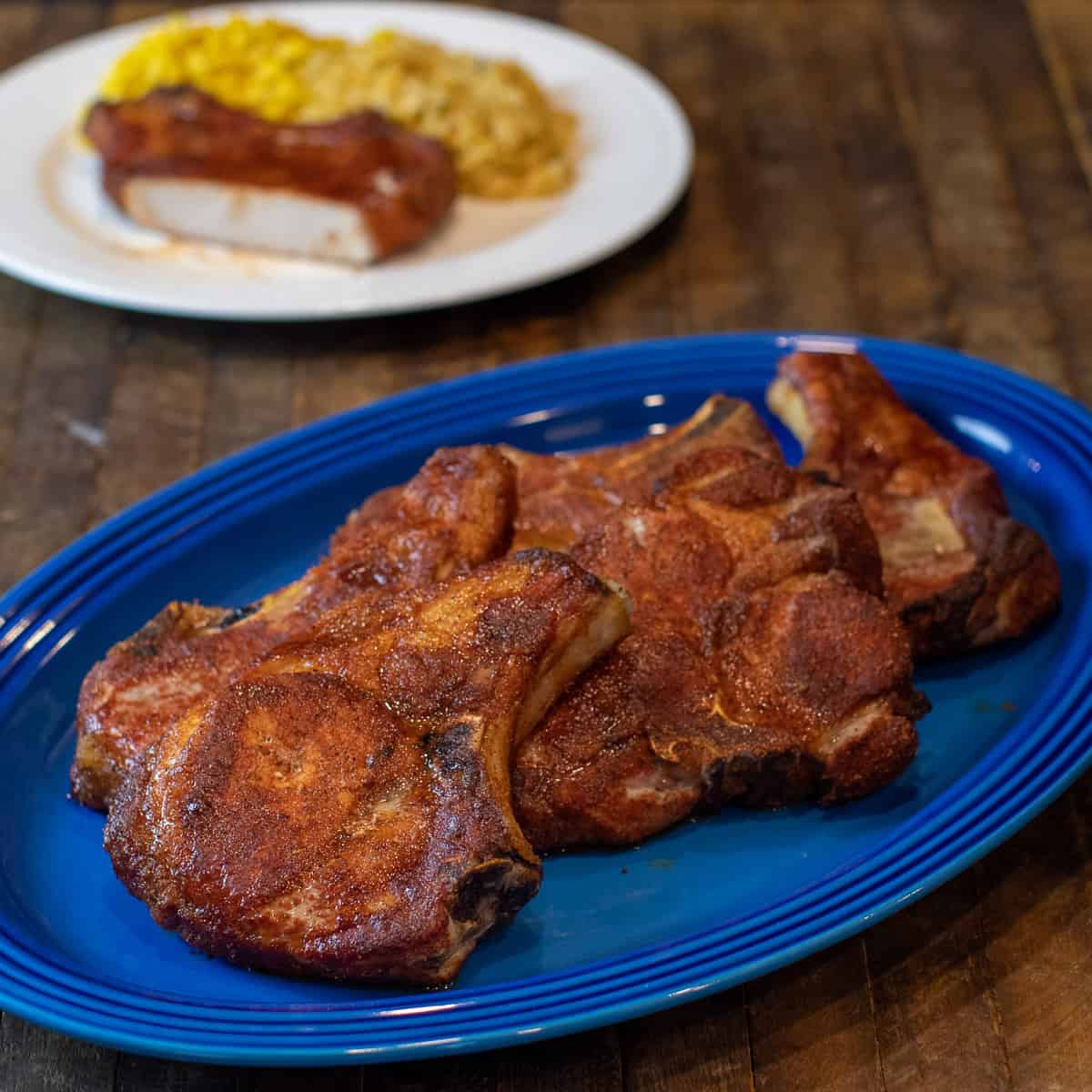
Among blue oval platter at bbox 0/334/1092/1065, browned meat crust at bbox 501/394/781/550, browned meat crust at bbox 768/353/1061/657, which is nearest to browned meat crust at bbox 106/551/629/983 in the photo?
blue oval platter at bbox 0/334/1092/1065

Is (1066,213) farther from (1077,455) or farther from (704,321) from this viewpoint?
(1077,455)

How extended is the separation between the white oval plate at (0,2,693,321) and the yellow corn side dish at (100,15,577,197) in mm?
119

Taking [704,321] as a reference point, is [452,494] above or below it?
above

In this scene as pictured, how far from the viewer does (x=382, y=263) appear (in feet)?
16.9

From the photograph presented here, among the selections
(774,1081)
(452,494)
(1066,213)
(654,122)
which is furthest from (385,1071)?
(1066,213)

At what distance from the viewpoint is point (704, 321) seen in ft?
17.4

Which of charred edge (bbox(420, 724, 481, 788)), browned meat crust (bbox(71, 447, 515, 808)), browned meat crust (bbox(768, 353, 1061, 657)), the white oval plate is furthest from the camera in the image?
the white oval plate

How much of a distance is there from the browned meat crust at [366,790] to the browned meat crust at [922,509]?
0.84 m

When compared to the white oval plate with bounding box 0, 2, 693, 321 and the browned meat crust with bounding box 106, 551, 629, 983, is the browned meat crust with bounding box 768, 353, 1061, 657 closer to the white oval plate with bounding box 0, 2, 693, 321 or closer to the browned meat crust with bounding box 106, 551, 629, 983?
Answer: the browned meat crust with bounding box 106, 551, 629, 983

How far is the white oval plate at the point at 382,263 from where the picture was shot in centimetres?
488

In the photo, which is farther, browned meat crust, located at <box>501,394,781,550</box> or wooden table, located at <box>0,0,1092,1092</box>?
browned meat crust, located at <box>501,394,781,550</box>

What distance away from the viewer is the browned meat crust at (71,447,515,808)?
3064 millimetres

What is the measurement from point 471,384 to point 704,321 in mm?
1353

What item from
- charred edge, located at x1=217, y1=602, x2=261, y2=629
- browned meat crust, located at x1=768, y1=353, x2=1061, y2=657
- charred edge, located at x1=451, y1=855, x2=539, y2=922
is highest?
charred edge, located at x1=451, y1=855, x2=539, y2=922
